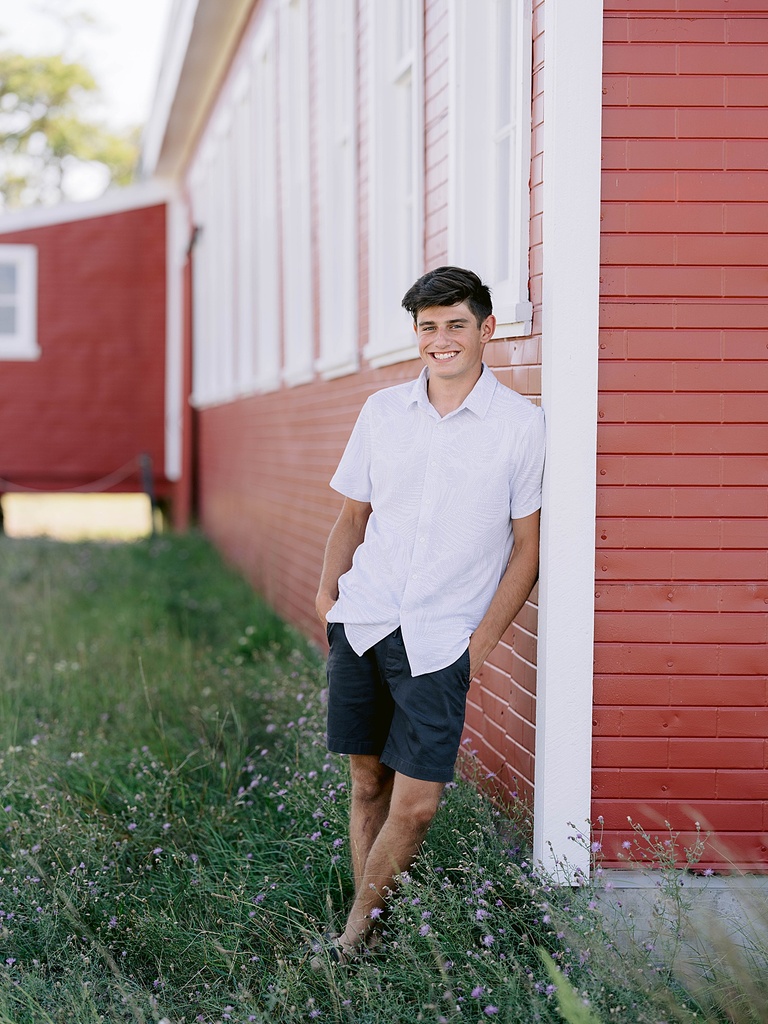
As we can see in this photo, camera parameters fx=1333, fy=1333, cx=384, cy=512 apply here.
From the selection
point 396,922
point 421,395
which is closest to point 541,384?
point 421,395

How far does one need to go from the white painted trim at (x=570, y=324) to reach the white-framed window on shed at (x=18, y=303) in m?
14.7

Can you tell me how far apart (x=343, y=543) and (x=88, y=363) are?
47.0 ft

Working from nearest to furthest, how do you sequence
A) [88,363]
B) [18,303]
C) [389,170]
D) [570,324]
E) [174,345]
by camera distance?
[570,324] < [389,170] < [18,303] < [88,363] < [174,345]

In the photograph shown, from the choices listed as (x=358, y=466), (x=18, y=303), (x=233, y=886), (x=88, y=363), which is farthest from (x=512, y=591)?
(x=18, y=303)

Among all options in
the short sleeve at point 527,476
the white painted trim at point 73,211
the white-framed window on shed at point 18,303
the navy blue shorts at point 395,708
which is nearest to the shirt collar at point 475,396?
the short sleeve at point 527,476

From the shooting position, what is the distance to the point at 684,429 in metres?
4.18

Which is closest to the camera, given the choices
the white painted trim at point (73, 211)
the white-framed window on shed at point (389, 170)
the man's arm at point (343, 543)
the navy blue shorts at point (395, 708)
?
the navy blue shorts at point (395, 708)

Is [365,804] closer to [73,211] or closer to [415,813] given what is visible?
[415,813]

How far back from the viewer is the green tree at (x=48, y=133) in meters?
38.6

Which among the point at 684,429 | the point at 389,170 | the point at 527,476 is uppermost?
the point at 389,170

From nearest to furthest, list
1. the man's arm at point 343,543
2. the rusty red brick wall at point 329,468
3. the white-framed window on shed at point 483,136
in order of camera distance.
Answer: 1. the man's arm at point 343,543
2. the rusty red brick wall at point 329,468
3. the white-framed window on shed at point 483,136

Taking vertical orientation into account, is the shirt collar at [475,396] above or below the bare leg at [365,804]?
above

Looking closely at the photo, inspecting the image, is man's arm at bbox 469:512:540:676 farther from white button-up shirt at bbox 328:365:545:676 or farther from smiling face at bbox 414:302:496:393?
smiling face at bbox 414:302:496:393

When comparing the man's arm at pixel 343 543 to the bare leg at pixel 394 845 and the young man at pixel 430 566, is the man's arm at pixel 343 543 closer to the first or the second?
the young man at pixel 430 566
